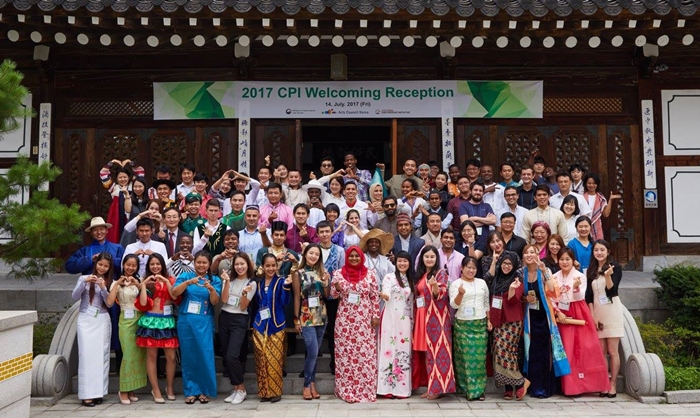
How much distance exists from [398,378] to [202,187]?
12.5 ft

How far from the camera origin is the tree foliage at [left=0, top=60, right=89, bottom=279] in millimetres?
5785

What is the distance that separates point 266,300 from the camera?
6.70m

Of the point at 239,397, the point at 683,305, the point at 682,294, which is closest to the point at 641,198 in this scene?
the point at 682,294

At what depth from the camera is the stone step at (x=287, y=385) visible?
22.8 feet

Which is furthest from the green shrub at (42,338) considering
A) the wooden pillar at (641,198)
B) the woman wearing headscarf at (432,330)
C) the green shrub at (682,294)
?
the wooden pillar at (641,198)

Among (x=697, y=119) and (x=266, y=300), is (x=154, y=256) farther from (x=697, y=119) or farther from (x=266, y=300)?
(x=697, y=119)

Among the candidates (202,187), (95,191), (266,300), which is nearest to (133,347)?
(266,300)

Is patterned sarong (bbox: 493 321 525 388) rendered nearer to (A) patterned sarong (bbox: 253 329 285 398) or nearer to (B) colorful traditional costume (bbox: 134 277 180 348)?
(A) patterned sarong (bbox: 253 329 285 398)

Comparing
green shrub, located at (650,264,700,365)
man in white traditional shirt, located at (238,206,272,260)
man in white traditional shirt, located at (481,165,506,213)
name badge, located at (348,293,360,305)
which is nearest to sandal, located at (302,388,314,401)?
name badge, located at (348,293,360,305)

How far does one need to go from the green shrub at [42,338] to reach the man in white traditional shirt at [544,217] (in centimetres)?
604

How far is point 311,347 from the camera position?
6652mm

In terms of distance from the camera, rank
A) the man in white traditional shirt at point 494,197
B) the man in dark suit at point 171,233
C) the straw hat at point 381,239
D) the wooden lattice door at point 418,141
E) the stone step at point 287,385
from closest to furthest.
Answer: the stone step at point 287,385 < the straw hat at point 381,239 < the man in dark suit at point 171,233 < the man in white traditional shirt at point 494,197 < the wooden lattice door at point 418,141

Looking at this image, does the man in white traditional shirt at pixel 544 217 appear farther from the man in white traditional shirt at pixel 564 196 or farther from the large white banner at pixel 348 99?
the large white banner at pixel 348 99

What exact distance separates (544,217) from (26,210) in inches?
232
